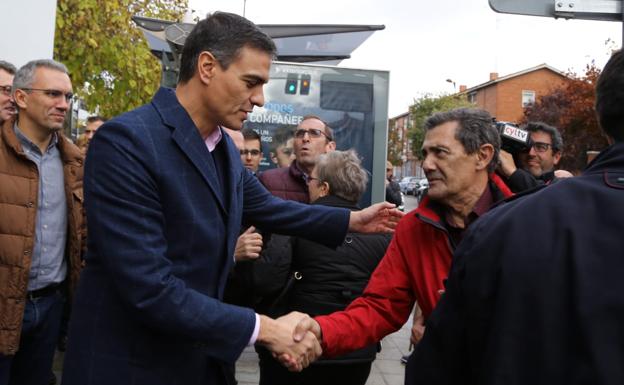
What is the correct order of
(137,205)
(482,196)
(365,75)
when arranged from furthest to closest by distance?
(365,75), (482,196), (137,205)

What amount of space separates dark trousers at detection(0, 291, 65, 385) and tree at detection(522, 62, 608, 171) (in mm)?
30949

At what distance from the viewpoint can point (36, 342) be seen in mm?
3480

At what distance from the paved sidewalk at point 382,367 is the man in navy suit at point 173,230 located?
3.73 meters

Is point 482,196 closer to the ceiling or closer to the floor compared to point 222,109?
closer to the floor

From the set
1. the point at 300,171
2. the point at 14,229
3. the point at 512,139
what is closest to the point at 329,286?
the point at 512,139

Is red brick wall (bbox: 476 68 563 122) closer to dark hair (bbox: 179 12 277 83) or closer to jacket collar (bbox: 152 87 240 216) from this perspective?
dark hair (bbox: 179 12 277 83)

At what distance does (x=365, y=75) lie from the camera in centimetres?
803

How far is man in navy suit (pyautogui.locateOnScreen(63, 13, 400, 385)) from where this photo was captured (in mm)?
2029

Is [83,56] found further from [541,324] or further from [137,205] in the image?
[541,324]

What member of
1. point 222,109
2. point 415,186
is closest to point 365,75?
point 222,109

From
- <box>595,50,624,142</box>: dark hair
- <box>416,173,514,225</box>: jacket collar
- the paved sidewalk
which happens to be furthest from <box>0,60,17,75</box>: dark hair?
<box>595,50,624,142</box>: dark hair

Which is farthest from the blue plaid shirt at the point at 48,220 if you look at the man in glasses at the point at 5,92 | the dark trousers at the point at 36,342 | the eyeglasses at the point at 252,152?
the eyeglasses at the point at 252,152

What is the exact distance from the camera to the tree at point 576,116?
3278 cm

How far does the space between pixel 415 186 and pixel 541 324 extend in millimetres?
54114
